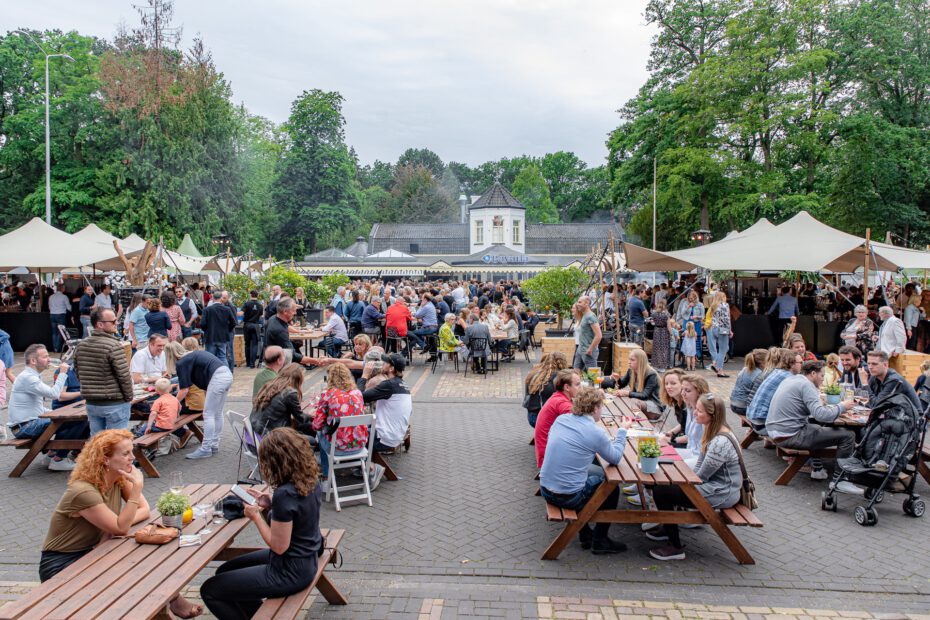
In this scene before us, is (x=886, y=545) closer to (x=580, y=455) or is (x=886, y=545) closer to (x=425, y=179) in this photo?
(x=580, y=455)

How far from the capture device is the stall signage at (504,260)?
31.2 metres

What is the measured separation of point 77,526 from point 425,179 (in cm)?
7679

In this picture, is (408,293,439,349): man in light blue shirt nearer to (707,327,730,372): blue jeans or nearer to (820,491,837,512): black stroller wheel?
(707,327,730,372): blue jeans

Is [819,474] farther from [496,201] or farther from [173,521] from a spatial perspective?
[496,201]

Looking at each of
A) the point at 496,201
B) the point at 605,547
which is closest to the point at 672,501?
the point at 605,547

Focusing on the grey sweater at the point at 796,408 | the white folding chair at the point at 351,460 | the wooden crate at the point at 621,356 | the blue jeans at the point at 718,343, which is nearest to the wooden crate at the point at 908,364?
the blue jeans at the point at 718,343

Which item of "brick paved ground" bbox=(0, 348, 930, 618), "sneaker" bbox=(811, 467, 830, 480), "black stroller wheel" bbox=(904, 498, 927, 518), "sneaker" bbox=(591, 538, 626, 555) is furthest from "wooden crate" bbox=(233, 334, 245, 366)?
"black stroller wheel" bbox=(904, 498, 927, 518)

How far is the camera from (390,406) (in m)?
6.51

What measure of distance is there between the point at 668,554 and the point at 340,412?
3.01 meters

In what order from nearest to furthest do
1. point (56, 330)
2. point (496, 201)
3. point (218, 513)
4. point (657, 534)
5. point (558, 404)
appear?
1. point (218, 513)
2. point (657, 534)
3. point (558, 404)
4. point (56, 330)
5. point (496, 201)

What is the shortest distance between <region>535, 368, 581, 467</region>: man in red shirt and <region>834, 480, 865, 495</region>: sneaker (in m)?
2.53

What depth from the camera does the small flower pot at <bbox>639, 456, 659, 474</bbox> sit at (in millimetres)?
4398

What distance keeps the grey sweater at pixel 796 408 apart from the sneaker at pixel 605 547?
2.44 m

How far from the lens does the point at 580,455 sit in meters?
4.50
